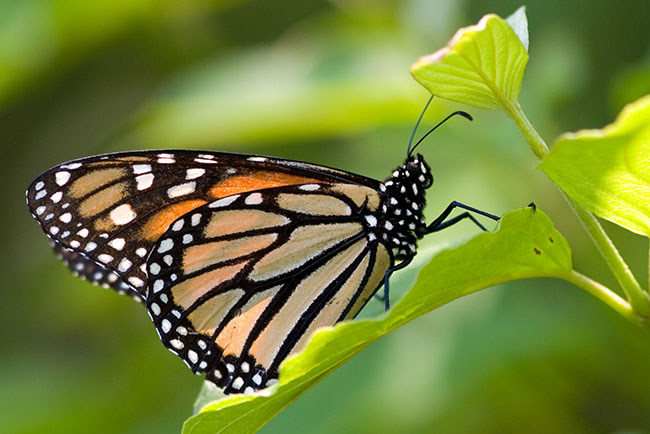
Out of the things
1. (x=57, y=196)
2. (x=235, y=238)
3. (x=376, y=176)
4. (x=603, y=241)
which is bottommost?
(x=603, y=241)

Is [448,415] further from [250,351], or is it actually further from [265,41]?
[265,41]

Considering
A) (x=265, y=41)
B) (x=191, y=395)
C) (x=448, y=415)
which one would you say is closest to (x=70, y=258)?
(x=191, y=395)

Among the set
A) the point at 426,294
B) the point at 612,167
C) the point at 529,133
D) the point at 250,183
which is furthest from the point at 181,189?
the point at 612,167

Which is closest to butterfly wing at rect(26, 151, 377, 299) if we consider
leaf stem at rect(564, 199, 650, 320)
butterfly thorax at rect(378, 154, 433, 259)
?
butterfly thorax at rect(378, 154, 433, 259)

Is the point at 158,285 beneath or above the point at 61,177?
beneath

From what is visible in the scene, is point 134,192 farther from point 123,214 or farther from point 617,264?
point 617,264

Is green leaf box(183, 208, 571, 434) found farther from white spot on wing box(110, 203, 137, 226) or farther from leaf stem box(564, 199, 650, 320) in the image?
white spot on wing box(110, 203, 137, 226)
